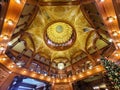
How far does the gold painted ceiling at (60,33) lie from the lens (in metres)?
9.58

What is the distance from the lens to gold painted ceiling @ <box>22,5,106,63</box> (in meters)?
9.58

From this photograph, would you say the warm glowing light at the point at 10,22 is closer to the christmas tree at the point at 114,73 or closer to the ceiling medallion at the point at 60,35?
the christmas tree at the point at 114,73

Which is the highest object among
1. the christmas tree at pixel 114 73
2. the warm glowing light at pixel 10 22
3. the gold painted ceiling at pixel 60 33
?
the gold painted ceiling at pixel 60 33

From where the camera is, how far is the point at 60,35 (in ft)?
36.8

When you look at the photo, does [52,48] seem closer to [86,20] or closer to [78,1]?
[86,20]

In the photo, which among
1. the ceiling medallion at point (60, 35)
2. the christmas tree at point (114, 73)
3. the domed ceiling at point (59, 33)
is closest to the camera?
the christmas tree at point (114, 73)

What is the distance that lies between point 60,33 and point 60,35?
20 cm

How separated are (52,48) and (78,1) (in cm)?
426

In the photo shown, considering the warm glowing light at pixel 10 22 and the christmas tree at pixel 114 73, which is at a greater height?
the warm glowing light at pixel 10 22

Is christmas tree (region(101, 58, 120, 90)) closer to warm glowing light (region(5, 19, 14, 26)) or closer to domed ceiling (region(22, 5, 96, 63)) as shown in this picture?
warm glowing light (region(5, 19, 14, 26))

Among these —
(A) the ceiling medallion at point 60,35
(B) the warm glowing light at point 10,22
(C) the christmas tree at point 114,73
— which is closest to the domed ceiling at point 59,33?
(A) the ceiling medallion at point 60,35

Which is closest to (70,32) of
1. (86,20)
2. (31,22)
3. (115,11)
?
(86,20)

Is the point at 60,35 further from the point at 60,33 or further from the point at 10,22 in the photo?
the point at 10,22

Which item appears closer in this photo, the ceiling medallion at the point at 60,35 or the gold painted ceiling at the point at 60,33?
the gold painted ceiling at the point at 60,33
